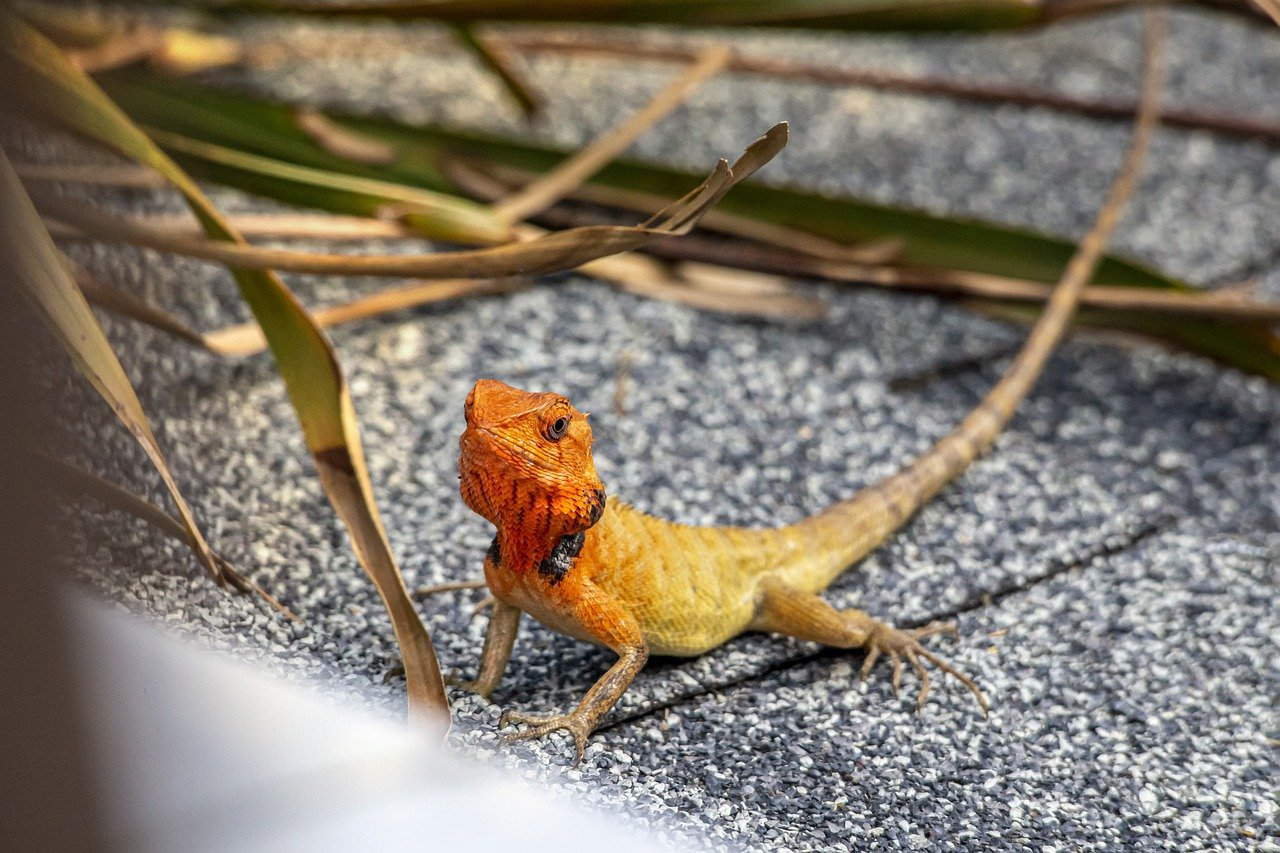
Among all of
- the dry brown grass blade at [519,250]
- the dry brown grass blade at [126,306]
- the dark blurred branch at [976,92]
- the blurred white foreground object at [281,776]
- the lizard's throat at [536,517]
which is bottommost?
the blurred white foreground object at [281,776]

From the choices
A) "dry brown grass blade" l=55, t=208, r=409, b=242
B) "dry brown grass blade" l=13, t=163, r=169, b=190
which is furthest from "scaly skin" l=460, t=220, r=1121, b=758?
"dry brown grass blade" l=13, t=163, r=169, b=190

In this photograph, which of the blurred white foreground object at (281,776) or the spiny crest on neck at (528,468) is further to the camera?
the spiny crest on neck at (528,468)

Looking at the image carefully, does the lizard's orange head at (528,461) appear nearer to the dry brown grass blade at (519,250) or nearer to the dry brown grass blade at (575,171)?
the dry brown grass blade at (519,250)

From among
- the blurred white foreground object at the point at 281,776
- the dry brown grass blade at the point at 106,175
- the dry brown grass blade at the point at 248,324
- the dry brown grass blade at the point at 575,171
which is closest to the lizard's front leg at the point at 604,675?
the blurred white foreground object at the point at 281,776

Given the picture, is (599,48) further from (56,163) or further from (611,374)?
(56,163)

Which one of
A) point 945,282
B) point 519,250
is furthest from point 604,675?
point 945,282

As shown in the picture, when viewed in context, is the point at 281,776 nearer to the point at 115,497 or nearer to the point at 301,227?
the point at 115,497

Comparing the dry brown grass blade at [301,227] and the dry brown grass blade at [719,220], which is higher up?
the dry brown grass blade at [719,220]
